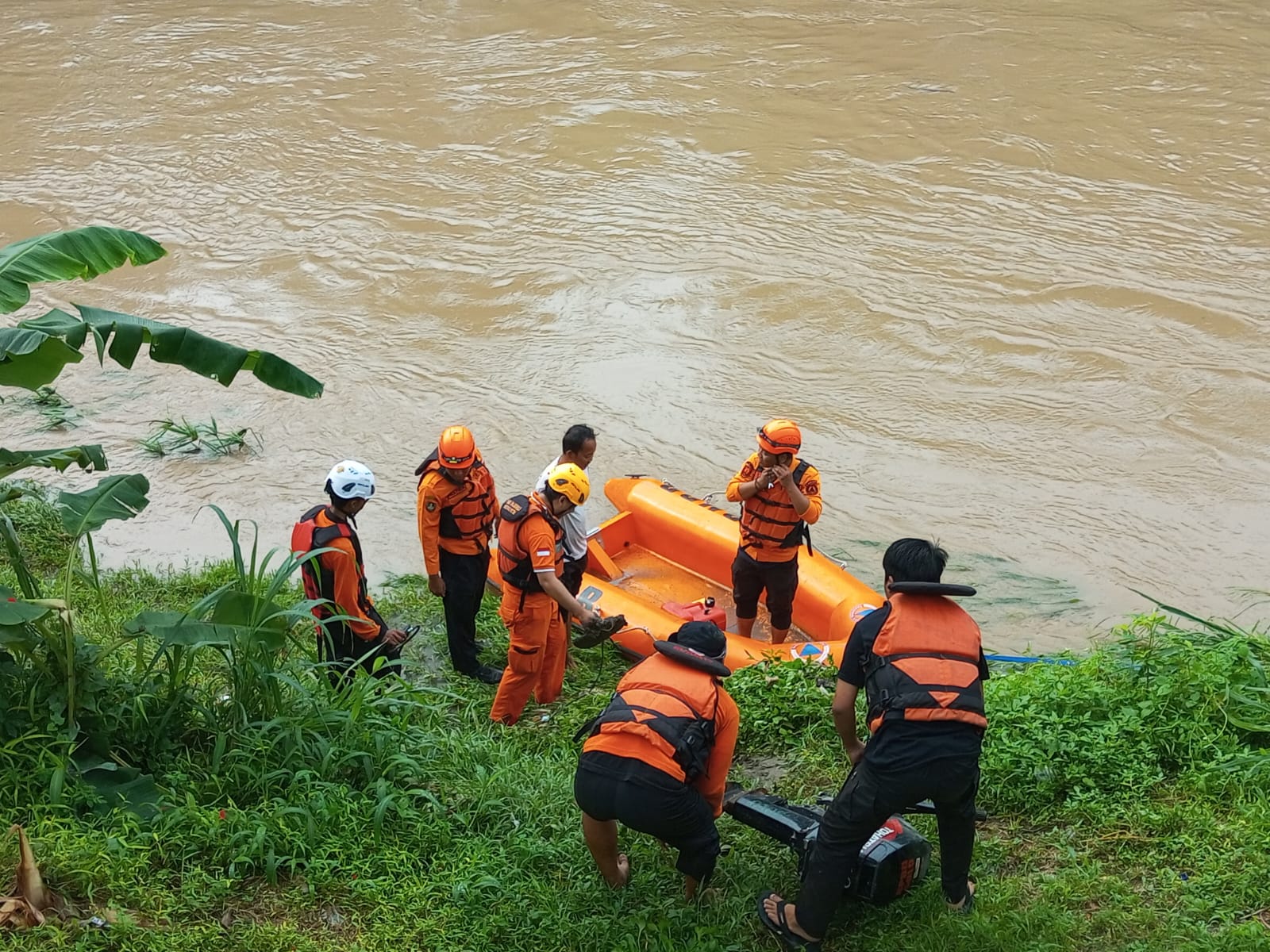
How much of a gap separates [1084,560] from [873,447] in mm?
1870

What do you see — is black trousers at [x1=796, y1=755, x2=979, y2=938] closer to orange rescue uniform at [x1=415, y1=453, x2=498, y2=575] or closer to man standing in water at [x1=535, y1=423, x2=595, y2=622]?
man standing in water at [x1=535, y1=423, x2=595, y2=622]

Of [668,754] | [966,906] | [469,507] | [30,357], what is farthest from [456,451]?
[966,906]

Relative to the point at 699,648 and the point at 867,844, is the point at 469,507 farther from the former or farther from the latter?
the point at 867,844

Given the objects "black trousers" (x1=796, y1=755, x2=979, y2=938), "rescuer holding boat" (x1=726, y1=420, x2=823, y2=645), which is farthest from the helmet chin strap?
"rescuer holding boat" (x1=726, y1=420, x2=823, y2=645)

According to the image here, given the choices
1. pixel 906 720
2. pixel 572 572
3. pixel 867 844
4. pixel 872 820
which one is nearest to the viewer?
pixel 906 720

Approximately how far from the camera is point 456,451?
5852mm

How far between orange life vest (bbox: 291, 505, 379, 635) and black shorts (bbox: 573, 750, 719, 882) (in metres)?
1.74

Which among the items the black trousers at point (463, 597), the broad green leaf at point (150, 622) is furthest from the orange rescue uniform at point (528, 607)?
the broad green leaf at point (150, 622)

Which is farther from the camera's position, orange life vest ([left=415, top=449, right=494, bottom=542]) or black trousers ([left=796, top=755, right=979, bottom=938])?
orange life vest ([left=415, top=449, right=494, bottom=542])

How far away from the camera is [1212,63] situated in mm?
15453

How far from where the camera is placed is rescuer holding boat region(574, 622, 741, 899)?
3.79 metres

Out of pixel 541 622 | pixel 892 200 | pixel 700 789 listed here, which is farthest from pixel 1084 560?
pixel 892 200

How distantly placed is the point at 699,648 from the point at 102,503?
2.19m

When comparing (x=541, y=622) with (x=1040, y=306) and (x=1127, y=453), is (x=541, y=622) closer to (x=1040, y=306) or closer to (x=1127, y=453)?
(x=1127, y=453)
